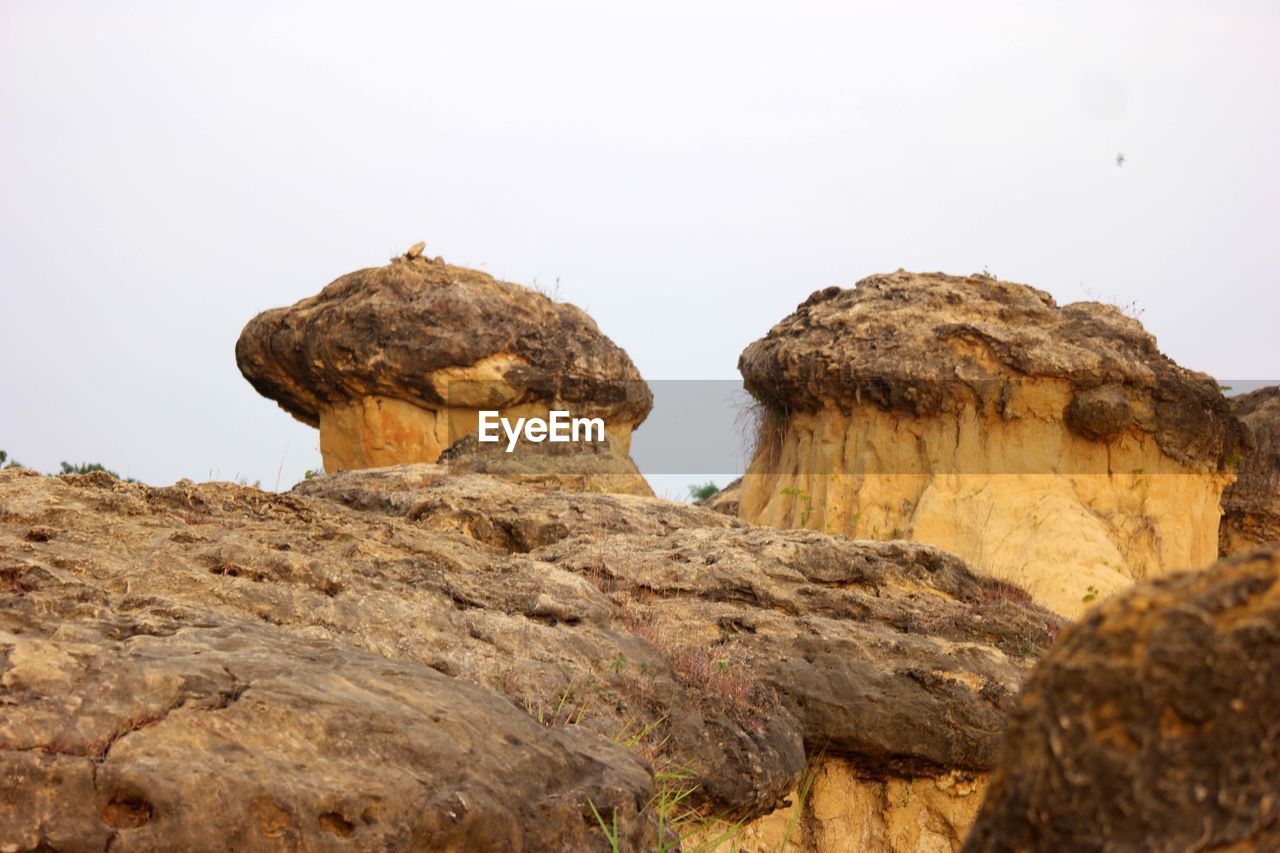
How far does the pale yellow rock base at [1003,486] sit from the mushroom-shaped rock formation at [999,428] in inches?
0.6

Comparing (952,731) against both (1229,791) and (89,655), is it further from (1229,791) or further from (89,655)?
(1229,791)

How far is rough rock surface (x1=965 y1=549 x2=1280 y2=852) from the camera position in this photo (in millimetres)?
1957

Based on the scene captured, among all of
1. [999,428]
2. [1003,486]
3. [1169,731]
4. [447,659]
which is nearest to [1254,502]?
[999,428]

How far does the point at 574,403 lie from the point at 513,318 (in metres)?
1.36

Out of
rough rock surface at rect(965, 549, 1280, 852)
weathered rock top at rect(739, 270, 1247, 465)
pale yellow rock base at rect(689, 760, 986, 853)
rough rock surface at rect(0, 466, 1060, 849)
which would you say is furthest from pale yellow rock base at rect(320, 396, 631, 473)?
rough rock surface at rect(965, 549, 1280, 852)

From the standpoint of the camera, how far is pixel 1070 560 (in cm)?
1309

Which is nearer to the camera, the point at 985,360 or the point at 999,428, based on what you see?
the point at 985,360

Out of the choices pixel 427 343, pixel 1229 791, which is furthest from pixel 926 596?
pixel 427 343

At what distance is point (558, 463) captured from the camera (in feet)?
54.5

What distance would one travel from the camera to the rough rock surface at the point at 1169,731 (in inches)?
77.0

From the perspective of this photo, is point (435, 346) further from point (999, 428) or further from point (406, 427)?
point (999, 428)

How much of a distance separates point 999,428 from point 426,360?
7.09 metres

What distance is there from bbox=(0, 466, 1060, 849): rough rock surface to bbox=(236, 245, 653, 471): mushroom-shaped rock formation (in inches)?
297

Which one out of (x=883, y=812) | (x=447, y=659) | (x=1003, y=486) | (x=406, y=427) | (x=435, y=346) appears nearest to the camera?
(x=447, y=659)
